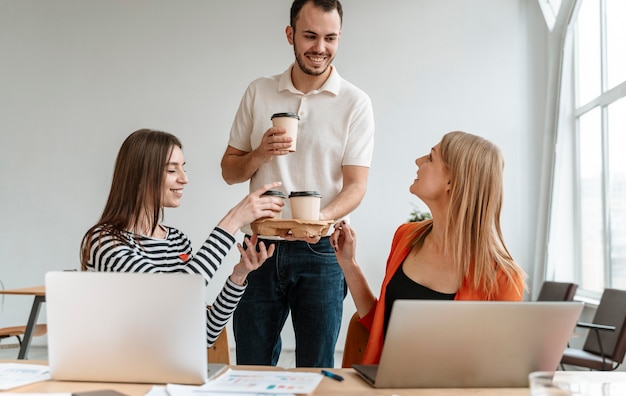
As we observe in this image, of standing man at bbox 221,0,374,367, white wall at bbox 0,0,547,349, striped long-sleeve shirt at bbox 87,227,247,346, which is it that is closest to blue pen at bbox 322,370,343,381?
striped long-sleeve shirt at bbox 87,227,247,346

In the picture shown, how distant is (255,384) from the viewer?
1397 millimetres

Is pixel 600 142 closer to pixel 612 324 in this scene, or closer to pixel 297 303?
pixel 612 324

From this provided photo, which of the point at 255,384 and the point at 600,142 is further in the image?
the point at 600,142

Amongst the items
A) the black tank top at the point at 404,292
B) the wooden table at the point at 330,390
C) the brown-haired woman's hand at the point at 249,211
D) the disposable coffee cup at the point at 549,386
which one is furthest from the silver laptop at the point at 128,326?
the black tank top at the point at 404,292

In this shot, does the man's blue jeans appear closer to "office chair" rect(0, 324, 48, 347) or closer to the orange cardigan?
the orange cardigan

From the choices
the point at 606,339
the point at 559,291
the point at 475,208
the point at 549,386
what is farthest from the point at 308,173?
the point at 559,291

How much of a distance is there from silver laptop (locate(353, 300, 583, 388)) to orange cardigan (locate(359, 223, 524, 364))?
1.40 ft

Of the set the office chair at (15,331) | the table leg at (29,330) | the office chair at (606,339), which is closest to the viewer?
the office chair at (606,339)

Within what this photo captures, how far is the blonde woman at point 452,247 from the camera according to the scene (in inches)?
72.9

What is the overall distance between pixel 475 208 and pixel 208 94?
15.1ft

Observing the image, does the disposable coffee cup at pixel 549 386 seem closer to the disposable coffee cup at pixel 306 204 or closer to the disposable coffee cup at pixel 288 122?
the disposable coffee cup at pixel 306 204

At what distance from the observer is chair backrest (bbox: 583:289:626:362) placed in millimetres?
3689

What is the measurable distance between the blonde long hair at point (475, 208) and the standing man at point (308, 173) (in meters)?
Result: 0.48

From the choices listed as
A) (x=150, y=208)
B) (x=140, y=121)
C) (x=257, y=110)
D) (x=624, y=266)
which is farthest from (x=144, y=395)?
(x=140, y=121)
